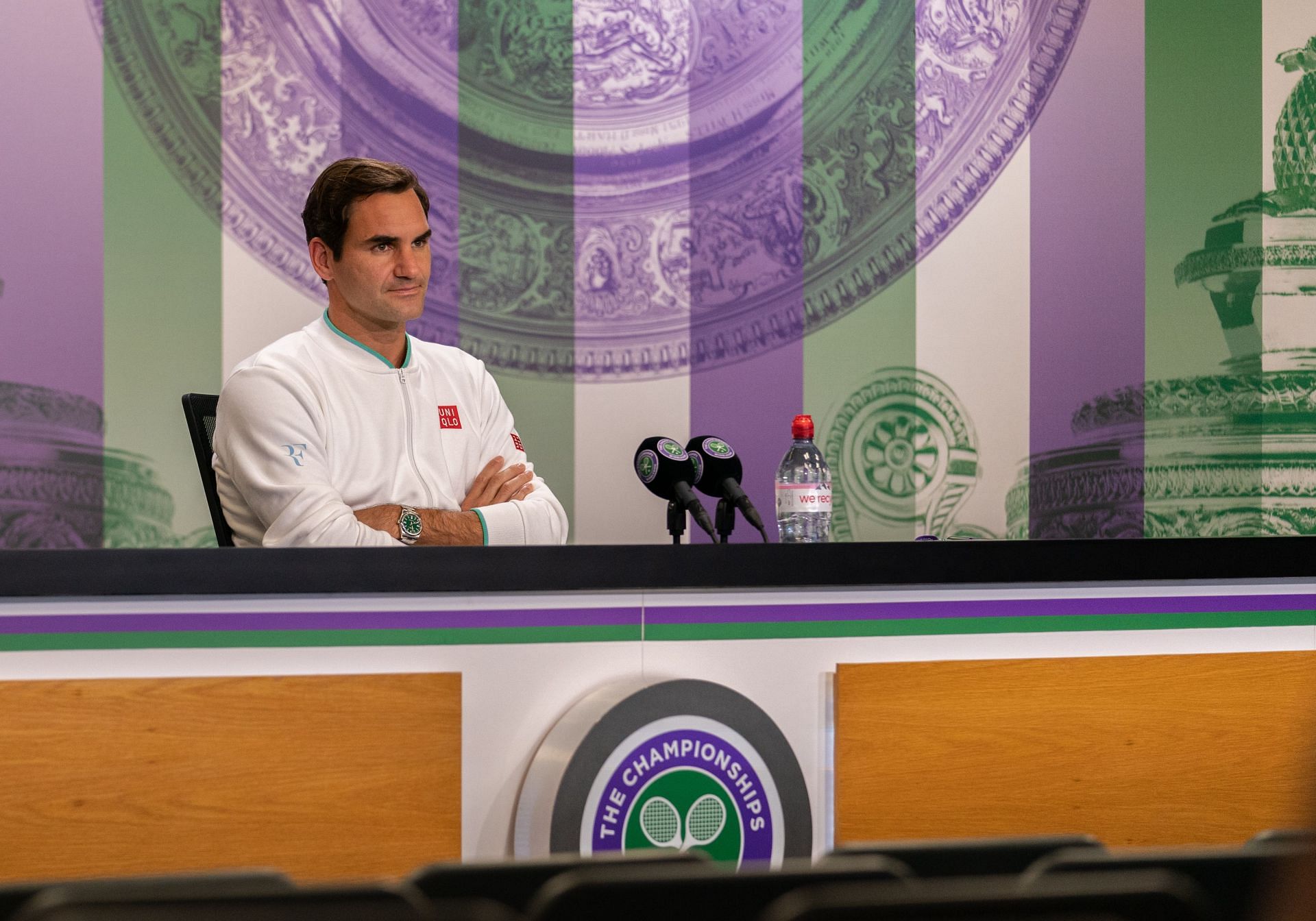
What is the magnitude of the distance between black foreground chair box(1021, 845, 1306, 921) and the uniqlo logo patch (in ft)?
A: 5.94

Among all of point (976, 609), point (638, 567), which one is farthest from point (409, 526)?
point (976, 609)

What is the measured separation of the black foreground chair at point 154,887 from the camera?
1.96 feet

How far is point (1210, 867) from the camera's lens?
2.18 ft

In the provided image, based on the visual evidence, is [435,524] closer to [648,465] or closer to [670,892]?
[648,465]

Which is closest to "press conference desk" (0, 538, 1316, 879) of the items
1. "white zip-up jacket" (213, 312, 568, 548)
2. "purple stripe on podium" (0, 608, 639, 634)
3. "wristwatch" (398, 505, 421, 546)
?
"purple stripe on podium" (0, 608, 639, 634)

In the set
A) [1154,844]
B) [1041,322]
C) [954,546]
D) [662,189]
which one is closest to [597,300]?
[662,189]

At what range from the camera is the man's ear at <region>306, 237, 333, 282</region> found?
7.71 feet

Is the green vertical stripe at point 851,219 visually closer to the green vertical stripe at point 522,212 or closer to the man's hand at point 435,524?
the green vertical stripe at point 522,212

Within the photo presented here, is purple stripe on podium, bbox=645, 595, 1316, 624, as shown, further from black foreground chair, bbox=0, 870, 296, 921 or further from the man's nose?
the man's nose

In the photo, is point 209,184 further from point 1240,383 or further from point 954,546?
point 1240,383

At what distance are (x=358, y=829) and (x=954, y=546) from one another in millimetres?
783

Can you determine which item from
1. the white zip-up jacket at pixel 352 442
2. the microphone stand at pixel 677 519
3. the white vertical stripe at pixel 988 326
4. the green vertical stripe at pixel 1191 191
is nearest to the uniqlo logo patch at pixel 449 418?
the white zip-up jacket at pixel 352 442

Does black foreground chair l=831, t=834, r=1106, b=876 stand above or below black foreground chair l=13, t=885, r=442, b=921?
below

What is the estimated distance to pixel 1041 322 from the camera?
347 cm
